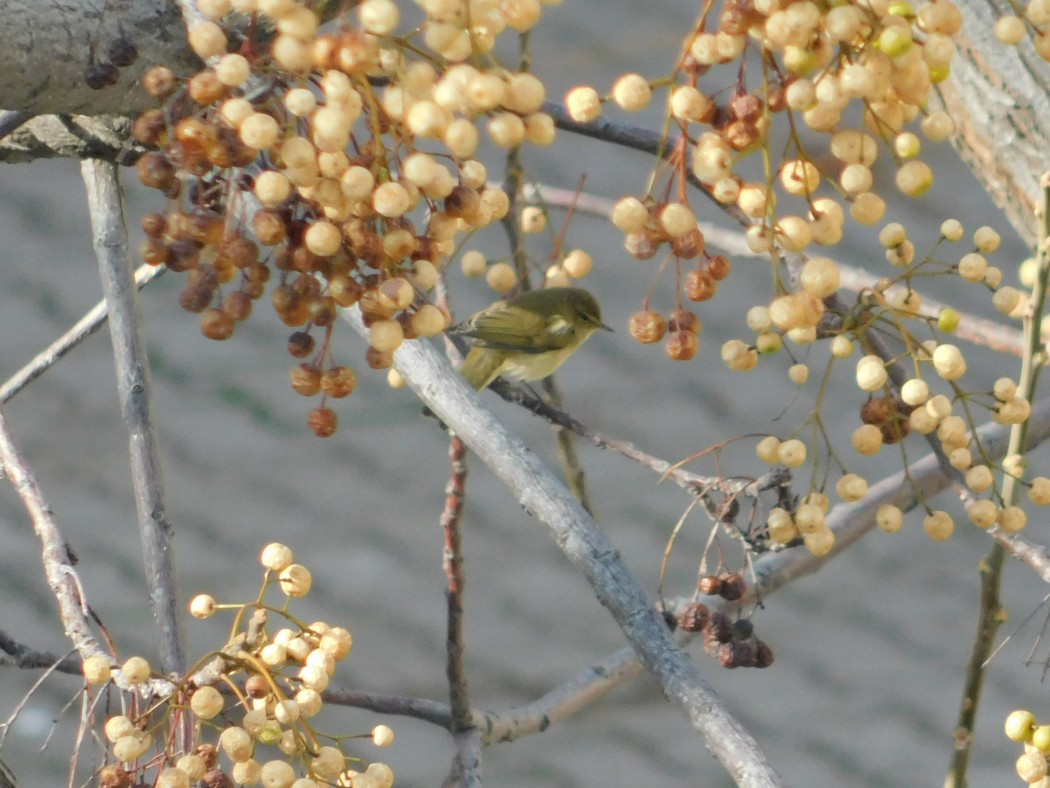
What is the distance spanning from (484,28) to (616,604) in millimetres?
404

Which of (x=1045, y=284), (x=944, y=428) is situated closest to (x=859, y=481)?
(x=944, y=428)

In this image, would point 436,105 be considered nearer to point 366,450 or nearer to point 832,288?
point 832,288

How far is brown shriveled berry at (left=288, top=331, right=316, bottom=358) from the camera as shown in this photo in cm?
78

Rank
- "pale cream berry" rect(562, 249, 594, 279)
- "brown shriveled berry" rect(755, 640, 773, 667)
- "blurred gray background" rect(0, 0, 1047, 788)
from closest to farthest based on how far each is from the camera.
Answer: "brown shriveled berry" rect(755, 640, 773, 667) → "pale cream berry" rect(562, 249, 594, 279) → "blurred gray background" rect(0, 0, 1047, 788)

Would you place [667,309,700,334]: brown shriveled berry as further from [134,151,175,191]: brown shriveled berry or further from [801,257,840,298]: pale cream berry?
[134,151,175,191]: brown shriveled berry

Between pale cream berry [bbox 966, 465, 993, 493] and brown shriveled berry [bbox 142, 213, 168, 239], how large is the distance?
56 cm

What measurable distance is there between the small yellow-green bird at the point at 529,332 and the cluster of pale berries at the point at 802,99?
159 centimetres

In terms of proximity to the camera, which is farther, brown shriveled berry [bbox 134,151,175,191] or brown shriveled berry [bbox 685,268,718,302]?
brown shriveled berry [bbox 685,268,718,302]

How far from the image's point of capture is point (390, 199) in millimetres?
629

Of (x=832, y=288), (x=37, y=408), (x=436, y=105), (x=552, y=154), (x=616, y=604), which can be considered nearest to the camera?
(x=436, y=105)

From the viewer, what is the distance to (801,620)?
290 centimetres

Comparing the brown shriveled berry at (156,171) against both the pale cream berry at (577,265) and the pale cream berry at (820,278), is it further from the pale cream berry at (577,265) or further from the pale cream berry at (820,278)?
the pale cream berry at (577,265)

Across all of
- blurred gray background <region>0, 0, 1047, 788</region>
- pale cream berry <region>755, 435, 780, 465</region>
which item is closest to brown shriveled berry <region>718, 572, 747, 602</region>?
pale cream berry <region>755, 435, 780, 465</region>

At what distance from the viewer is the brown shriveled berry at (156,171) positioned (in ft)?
2.26
